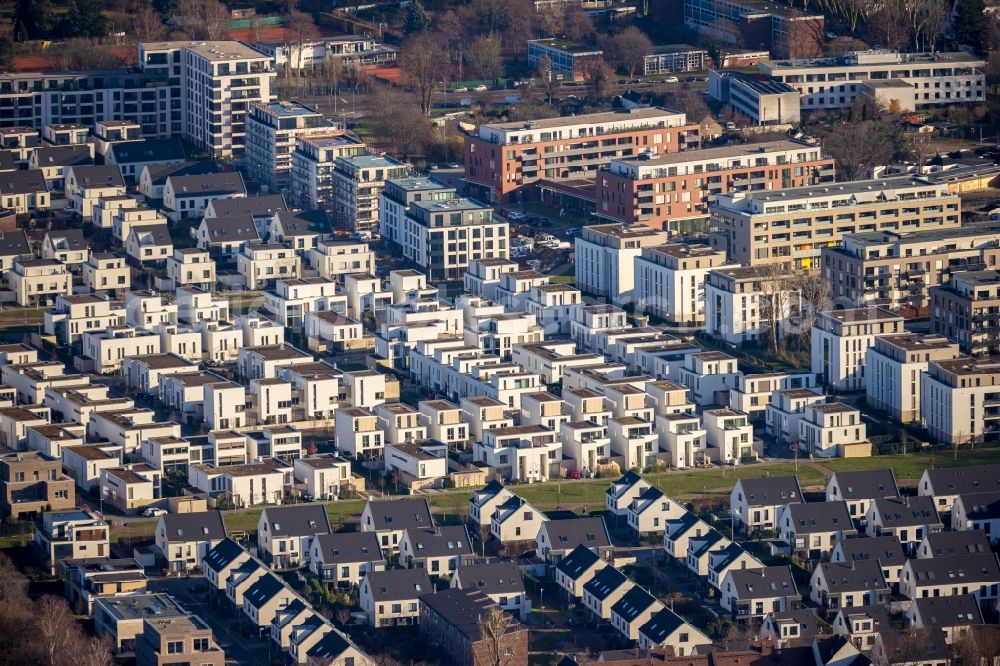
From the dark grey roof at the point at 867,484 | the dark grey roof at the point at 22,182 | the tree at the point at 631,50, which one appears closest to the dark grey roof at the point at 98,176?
the dark grey roof at the point at 22,182

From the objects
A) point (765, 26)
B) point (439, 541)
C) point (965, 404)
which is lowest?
point (439, 541)

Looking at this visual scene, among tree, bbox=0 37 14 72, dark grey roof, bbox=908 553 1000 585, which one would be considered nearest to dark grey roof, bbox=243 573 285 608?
dark grey roof, bbox=908 553 1000 585

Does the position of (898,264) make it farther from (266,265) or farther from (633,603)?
(633,603)

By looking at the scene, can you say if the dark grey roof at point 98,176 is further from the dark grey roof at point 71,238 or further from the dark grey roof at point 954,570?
the dark grey roof at point 954,570

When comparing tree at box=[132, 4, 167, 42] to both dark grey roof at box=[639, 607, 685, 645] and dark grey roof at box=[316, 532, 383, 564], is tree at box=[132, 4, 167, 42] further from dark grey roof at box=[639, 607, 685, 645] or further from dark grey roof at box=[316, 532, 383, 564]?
dark grey roof at box=[639, 607, 685, 645]

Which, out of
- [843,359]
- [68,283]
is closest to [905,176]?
[843,359]

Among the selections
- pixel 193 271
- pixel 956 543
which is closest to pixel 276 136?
pixel 193 271

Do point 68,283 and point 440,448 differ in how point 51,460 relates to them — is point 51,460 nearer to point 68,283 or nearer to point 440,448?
point 440,448
